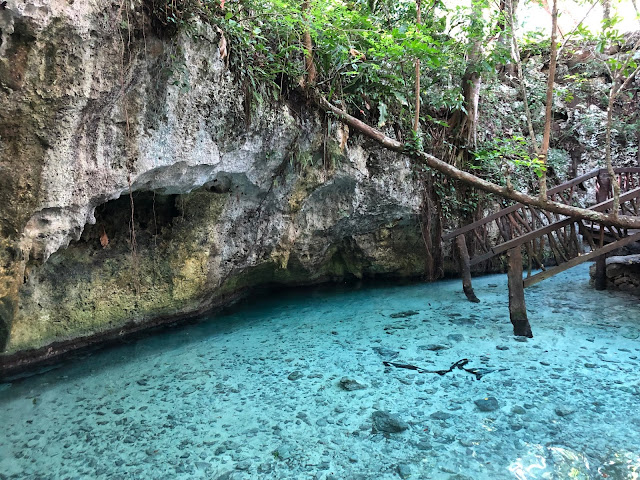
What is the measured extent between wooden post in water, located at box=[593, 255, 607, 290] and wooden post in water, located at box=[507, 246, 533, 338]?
10.3 ft

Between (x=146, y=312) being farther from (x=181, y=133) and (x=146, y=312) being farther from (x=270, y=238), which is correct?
(x=181, y=133)

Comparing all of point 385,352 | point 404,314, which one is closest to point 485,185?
point 404,314

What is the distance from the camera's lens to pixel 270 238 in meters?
6.66

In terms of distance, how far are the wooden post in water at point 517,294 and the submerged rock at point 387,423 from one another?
2.60 metres

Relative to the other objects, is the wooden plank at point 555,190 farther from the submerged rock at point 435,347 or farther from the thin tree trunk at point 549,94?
the submerged rock at point 435,347

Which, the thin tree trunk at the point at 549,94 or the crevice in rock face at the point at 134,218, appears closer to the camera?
the thin tree trunk at the point at 549,94

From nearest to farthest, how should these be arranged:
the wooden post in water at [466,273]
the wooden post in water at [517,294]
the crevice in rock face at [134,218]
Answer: the wooden post in water at [517,294], the crevice in rock face at [134,218], the wooden post in water at [466,273]

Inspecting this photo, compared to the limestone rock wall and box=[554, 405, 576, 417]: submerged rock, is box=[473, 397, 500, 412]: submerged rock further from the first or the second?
the limestone rock wall

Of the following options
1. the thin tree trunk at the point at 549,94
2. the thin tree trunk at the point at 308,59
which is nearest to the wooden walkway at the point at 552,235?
the thin tree trunk at the point at 549,94

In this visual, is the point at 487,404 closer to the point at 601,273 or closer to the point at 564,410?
the point at 564,410

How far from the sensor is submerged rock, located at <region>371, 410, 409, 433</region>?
3115 millimetres

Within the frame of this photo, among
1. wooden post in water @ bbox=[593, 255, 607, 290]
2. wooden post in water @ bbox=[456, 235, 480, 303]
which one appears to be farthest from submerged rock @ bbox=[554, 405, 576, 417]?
wooden post in water @ bbox=[593, 255, 607, 290]

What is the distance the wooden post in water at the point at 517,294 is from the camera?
4945 mm

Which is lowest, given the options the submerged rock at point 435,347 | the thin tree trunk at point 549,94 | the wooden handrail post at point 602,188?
the submerged rock at point 435,347
